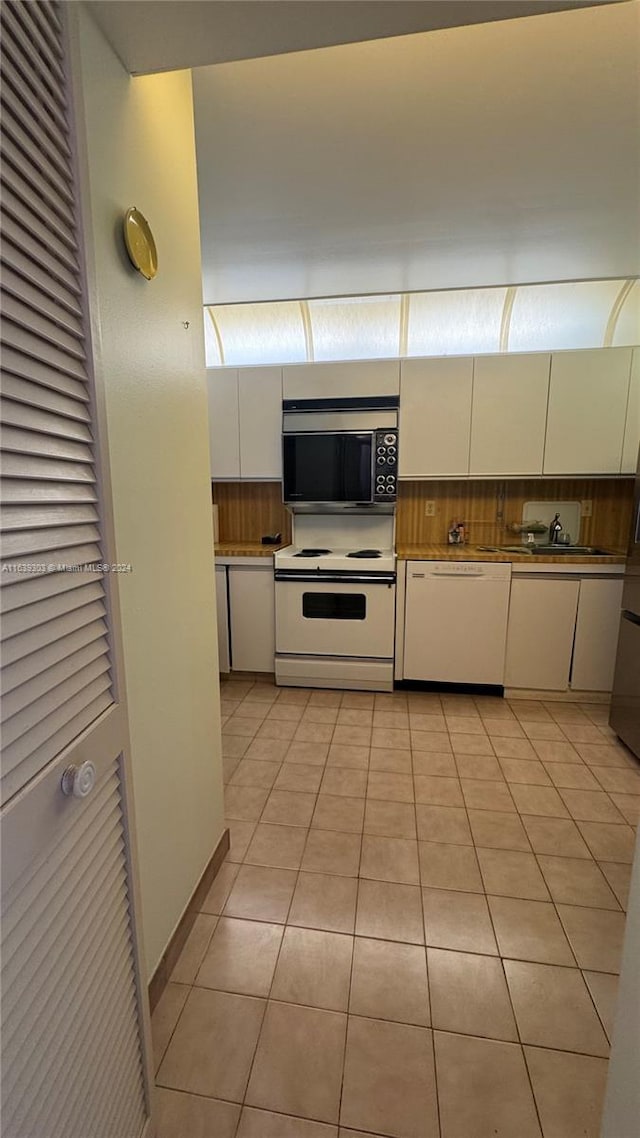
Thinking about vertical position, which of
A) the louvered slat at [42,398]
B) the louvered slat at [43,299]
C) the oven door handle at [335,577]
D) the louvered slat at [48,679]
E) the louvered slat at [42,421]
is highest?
the louvered slat at [43,299]

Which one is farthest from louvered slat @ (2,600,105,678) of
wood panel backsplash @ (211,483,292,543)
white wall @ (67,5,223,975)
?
wood panel backsplash @ (211,483,292,543)

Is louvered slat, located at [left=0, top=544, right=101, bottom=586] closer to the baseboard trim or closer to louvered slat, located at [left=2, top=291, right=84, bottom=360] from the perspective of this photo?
louvered slat, located at [left=2, top=291, right=84, bottom=360]

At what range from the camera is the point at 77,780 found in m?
0.64

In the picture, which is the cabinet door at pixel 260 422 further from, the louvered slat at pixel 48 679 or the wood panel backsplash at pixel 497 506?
the louvered slat at pixel 48 679

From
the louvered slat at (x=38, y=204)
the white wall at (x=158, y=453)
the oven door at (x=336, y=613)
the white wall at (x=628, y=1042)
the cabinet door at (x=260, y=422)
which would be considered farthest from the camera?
the cabinet door at (x=260, y=422)

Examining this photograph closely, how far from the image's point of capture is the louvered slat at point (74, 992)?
1.86ft

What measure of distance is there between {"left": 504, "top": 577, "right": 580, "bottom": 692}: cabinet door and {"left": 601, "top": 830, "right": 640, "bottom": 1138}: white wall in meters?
2.29

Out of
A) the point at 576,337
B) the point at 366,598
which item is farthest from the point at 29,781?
the point at 576,337

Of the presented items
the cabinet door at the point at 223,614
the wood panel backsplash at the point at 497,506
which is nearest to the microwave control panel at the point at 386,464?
the wood panel backsplash at the point at 497,506

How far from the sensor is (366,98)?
4.87 ft

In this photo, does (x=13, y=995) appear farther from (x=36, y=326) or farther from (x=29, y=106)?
(x=29, y=106)

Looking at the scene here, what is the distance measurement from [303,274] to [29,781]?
300cm

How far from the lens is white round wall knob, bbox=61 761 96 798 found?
639 mm

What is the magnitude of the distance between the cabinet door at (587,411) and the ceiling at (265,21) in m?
2.39
